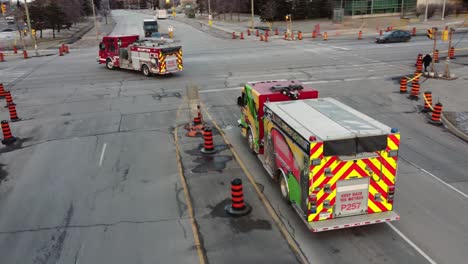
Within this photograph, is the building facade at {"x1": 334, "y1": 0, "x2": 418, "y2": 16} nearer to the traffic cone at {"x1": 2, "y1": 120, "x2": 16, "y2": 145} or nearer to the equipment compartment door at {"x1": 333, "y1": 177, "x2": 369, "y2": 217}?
the traffic cone at {"x1": 2, "y1": 120, "x2": 16, "y2": 145}

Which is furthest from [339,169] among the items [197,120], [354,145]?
[197,120]

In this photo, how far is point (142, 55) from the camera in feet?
104

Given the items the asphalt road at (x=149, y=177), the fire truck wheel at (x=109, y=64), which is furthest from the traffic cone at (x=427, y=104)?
the fire truck wheel at (x=109, y=64)

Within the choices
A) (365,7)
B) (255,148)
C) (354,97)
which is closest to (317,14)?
(365,7)

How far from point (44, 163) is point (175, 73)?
60.9 ft

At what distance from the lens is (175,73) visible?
33.2 metres

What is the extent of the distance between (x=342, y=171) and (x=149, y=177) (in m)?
6.93

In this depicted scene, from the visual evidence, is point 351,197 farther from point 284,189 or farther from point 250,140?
point 250,140

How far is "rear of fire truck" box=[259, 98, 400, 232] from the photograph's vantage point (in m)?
9.44

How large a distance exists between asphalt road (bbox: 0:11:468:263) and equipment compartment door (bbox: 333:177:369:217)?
2.32 ft

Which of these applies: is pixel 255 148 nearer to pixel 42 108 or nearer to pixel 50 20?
pixel 42 108

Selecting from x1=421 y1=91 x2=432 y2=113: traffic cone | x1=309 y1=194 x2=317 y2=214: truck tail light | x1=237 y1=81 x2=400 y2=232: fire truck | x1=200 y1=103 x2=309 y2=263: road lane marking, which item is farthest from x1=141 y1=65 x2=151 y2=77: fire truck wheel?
x1=309 y1=194 x2=317 y2=214: truck tail light

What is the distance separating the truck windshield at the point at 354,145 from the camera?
9359mm

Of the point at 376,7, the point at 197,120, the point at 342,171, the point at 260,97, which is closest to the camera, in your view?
the point at 342,171
